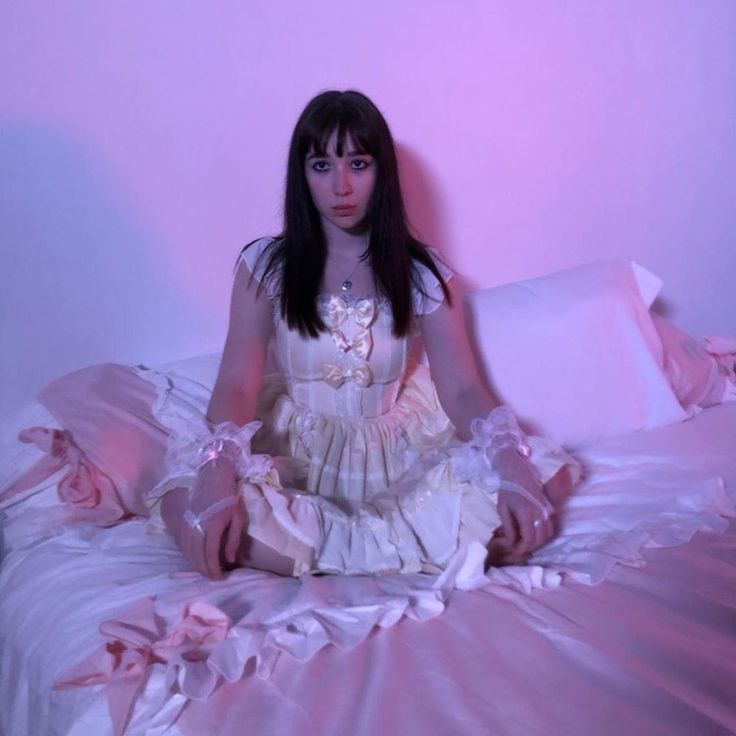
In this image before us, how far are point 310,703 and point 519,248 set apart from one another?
1.12 m

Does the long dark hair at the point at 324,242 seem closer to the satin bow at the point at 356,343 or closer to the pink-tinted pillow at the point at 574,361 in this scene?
the satin bow at the point at 356,343

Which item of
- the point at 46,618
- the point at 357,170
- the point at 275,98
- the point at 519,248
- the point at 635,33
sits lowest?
the point at 46,618

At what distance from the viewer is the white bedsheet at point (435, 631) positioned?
748 millimetres

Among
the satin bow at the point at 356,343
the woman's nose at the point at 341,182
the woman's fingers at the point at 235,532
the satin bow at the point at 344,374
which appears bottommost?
the woman's fingers at the point at 235,532

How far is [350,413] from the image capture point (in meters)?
1.29

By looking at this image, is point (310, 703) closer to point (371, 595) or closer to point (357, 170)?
point (371, 595)

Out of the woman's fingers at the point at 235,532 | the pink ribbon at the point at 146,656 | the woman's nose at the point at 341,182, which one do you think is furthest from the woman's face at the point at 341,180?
the pink ribbon at the point at 146,656

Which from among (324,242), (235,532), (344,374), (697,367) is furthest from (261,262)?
(697,367)

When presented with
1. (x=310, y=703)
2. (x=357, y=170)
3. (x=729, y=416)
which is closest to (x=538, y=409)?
(x=729, y=416)

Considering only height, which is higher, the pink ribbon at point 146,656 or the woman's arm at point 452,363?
the woman's arm at point 452,363

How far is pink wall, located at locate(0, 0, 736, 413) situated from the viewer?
4.33ft

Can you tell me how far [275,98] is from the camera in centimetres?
142

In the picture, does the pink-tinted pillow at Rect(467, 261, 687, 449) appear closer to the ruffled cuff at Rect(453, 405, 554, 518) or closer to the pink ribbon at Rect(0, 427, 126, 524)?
the ruffled cuff at Rect(453, 405, 554, 518)

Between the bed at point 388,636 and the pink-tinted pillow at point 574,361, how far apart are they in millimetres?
236
